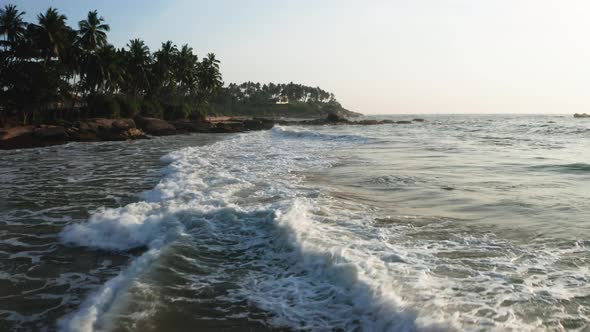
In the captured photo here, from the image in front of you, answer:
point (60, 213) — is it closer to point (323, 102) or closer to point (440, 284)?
point (440, 284)

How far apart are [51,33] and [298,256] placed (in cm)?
3695

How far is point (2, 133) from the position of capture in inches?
1048

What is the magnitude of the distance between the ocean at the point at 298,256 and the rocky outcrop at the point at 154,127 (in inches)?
1187

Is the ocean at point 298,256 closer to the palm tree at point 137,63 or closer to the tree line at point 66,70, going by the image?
the tree line at point 66,70

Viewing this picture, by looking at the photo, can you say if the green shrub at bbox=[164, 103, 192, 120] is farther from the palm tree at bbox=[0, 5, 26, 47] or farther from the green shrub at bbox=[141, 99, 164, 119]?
the palm tree at bbox=[0, 5, 26, 47]

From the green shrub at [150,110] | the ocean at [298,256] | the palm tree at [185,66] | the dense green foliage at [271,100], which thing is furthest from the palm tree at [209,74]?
the ocean at [298,256]

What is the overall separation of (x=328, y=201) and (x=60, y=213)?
5124 millimetres

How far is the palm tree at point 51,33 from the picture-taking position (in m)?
33.8

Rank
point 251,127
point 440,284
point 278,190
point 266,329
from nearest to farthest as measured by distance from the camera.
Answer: point 266,329
point 440,284
point 278,190
point 251,127

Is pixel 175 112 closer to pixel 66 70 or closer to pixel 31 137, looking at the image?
pixel 66 70

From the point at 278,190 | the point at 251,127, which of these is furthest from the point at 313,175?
the point at 251,127

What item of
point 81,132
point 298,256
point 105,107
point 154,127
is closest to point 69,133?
point 81,132

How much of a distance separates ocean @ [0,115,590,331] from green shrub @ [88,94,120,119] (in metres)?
31.0

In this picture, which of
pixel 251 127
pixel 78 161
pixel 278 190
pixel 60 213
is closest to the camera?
pixel 60 213
